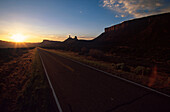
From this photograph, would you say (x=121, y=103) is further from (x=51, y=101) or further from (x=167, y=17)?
(x=167, y=17)

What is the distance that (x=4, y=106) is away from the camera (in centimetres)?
382

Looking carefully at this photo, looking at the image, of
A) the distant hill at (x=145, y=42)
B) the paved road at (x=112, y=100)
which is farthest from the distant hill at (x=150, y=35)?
the paved road at (x=112, y=100)

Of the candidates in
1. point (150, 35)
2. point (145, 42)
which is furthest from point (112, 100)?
point (150, 35)

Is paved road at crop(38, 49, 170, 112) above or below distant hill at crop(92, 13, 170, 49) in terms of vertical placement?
below

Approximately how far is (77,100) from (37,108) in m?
1.60

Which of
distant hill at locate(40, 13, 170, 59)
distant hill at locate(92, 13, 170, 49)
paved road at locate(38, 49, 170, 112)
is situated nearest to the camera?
paved road at locate(38, 49, 170, 112)

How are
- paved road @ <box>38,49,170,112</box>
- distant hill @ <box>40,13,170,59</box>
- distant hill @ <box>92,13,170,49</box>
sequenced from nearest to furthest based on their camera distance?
1. paved road @ <box>38,49,170,112</box>
2. distant hill @ <box>40,13,170,59</box>
3. distant hill @ <box>92,13,170,49</box>

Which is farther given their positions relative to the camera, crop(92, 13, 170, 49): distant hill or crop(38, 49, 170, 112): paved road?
crop(92, 13, 170, 49): distant hill

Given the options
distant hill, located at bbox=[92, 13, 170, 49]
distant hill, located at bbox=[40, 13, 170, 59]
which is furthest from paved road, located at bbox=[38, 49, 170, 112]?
distant hill, located at bbox=[92, 13, 170, 49]

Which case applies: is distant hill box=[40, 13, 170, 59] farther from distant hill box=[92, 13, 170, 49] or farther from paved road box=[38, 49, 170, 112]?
paved road box=[38, 49, 170, 112]

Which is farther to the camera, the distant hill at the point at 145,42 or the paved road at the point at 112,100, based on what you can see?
the distant hill at the point at 145,42

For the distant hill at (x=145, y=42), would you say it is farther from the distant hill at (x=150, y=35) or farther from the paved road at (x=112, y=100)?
the paved road at (x=112, y=100)

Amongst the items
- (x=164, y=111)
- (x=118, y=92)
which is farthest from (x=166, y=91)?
(x=118, y=92)

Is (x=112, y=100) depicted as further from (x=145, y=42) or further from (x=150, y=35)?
(x=150, y=35)
